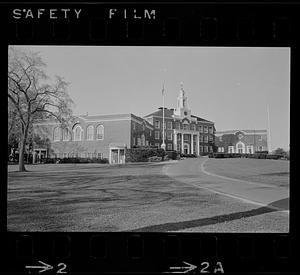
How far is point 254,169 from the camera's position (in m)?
3.23

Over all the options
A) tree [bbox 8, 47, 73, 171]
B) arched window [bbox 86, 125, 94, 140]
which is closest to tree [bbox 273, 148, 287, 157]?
arched window [bbox 86, 125, 94, 140]

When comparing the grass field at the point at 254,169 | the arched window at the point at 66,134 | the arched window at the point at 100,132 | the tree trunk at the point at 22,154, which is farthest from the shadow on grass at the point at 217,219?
the tree trunk at the point at 22,154

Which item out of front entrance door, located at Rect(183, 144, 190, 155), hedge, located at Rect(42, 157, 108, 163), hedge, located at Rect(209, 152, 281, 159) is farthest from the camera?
front entrance door, located at Rect(183, 144, 190, 155)

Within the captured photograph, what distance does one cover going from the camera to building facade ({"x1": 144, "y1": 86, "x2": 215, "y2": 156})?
325 cm

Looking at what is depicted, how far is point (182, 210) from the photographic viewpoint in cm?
305

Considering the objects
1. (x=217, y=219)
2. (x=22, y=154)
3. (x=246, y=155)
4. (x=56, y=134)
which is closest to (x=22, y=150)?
(x=22, y=154)

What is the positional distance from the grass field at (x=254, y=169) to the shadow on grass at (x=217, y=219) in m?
0.20

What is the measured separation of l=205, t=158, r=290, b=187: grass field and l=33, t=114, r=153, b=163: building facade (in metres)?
0.74

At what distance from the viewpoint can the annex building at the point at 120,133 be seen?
10.7ft

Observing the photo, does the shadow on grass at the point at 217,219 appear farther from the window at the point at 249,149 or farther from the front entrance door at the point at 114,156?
the front entrance door at the point at 114,156

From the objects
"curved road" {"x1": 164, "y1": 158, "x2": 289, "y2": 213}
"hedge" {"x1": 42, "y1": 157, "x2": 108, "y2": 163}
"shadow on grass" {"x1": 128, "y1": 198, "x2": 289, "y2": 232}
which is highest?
"hedge" {"x1": 42, "y1": 157, "x2": 108, "y2": 163}

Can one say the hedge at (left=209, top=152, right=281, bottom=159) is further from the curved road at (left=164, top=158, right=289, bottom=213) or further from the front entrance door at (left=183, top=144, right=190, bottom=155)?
the front entrance door at (left=183, top=144, right=190, bottom=155)
